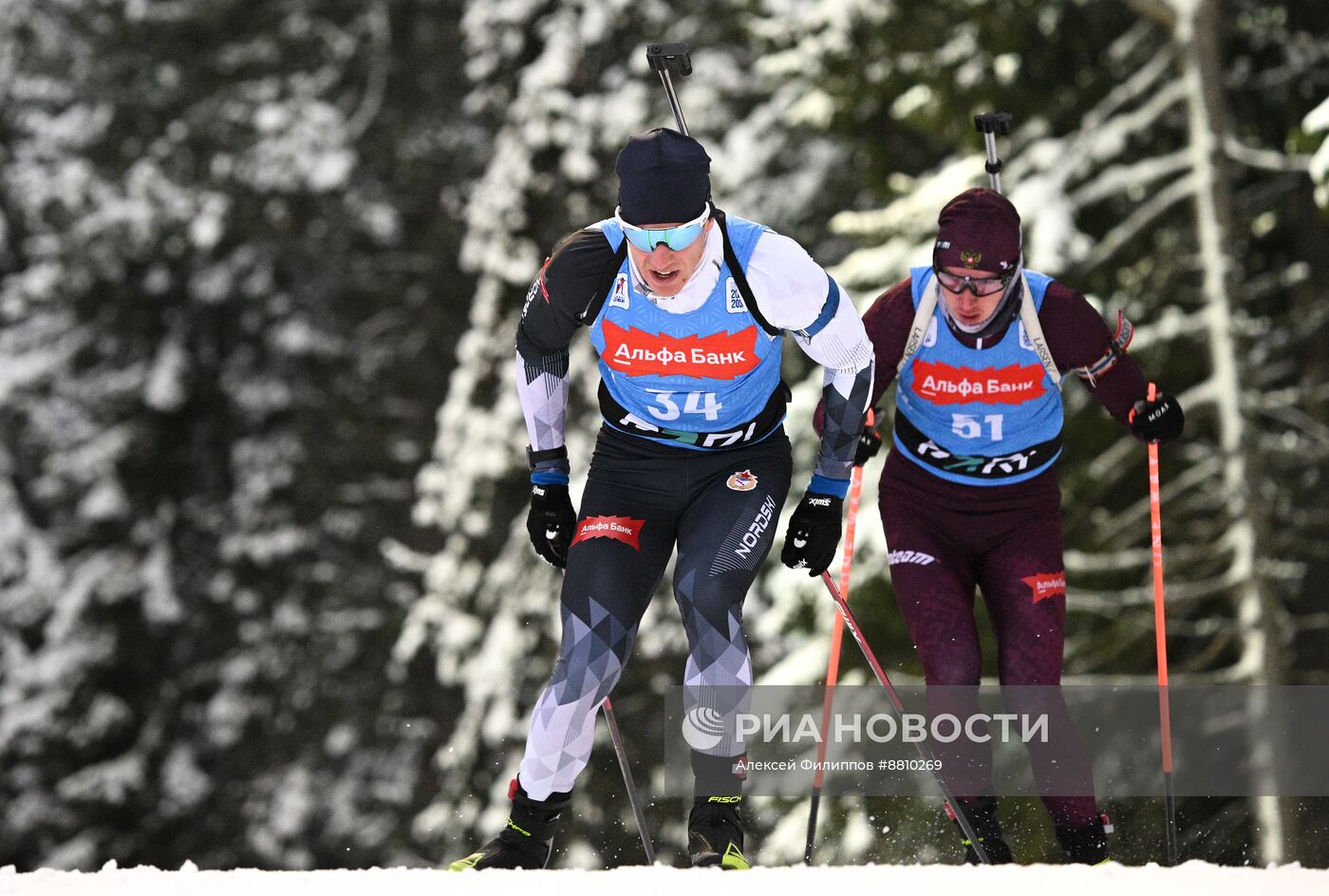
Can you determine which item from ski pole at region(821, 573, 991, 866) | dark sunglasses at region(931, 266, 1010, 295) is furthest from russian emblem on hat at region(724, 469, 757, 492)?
dark sunglasses at region(931, 266, 1010, 295)

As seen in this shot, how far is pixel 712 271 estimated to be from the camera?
438cm

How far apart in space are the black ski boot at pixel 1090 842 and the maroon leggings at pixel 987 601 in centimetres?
3

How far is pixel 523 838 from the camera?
14.9ft

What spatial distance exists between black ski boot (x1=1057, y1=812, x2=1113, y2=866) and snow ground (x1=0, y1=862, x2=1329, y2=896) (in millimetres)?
732

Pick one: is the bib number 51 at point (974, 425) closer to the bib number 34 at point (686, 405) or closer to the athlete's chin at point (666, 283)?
the bib number 34 at point (686, 405)

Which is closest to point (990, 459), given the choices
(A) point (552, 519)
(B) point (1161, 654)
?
(B) point (1161, 654)

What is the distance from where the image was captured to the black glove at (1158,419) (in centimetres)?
528

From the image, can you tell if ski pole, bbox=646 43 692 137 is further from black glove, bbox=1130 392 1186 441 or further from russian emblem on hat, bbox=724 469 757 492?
black glove, bbox=1130 392 1186 441

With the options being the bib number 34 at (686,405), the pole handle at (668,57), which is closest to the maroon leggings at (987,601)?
the bib number 34 at (686,405)

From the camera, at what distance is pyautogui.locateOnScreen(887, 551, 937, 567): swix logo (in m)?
5.16

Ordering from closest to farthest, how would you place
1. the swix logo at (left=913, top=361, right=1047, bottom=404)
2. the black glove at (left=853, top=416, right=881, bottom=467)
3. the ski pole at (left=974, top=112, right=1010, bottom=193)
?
1. the swix logo at (left=913, top=361, right=1047, bottom=404)
2. the black glove at (left=853, top=416, right=881, bottom=467)
3. the ski pole at (left=974, top=112, right=1010, bottom=193)

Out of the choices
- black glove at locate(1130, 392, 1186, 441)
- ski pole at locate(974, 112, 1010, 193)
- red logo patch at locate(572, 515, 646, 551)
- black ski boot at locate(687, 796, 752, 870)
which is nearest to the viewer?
black ski boot at locate(687, 796, 752, 870)

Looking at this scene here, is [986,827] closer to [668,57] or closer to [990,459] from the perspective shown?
[990,459]

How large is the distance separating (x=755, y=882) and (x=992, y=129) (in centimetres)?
306
